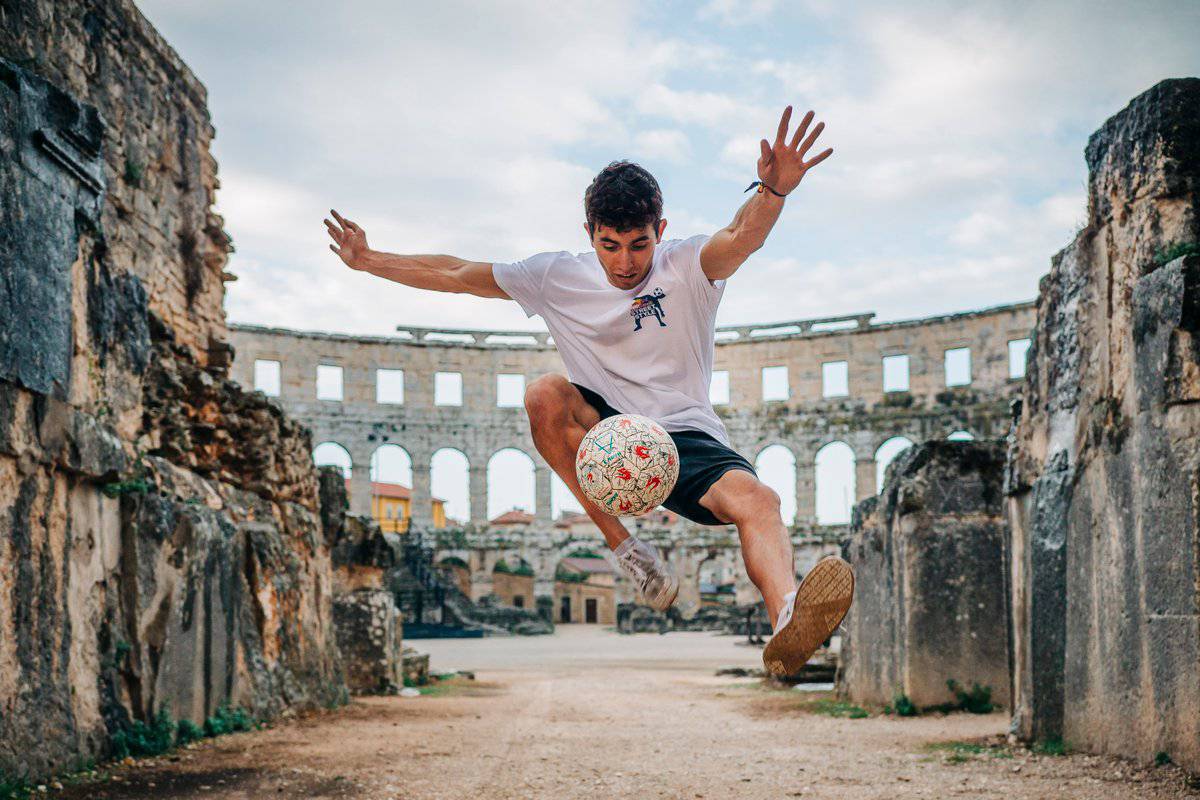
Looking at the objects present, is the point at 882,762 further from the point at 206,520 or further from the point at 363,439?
the point at 363,439

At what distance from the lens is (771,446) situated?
161ft

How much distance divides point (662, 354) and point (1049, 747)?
585 cm

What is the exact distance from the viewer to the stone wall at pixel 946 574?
446 inches

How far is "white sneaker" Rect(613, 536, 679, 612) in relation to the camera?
160 inches

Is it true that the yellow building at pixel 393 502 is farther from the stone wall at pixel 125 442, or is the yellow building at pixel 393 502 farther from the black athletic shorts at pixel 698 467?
the black athletic shorts at pixel 698 467

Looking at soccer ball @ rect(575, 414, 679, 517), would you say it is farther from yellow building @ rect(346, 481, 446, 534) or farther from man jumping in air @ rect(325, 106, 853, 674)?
yellow building @ rect(346, 481, 446, 534)

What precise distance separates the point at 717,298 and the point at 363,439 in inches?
1819

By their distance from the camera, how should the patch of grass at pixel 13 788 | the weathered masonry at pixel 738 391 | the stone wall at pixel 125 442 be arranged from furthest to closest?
the weathered masonry at pixel 738 391 < the stone wall at pixel 125 442 < the patch of grass at pixel 13 788

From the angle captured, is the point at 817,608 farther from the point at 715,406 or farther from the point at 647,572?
the point at 715,406

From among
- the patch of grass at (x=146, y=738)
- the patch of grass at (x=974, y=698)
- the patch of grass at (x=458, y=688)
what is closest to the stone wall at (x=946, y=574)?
the patch of grass at (x=974, y=698)

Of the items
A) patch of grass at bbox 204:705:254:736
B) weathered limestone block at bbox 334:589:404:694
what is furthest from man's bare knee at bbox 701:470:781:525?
weathered limestone block at bbox 334:589:404:694

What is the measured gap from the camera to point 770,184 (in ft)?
11.7

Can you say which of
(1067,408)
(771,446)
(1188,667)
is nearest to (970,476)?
(1067,408)

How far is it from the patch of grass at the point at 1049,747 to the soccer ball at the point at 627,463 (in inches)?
227
